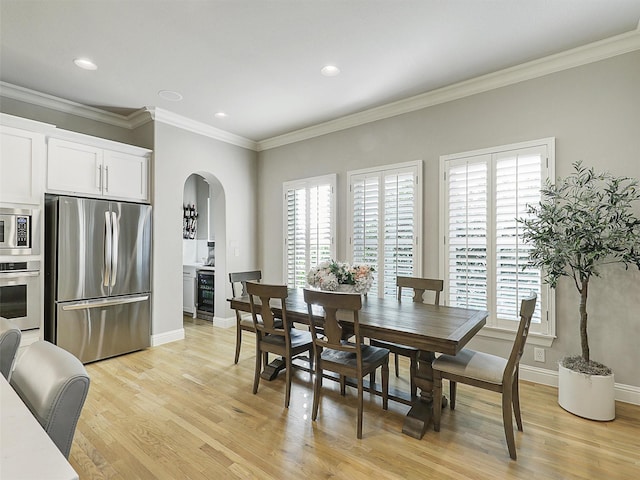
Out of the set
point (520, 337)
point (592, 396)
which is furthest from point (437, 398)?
point (592, 396)

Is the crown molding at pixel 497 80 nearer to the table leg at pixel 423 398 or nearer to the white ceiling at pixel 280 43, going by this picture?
the white ceiling at pixel 280 43

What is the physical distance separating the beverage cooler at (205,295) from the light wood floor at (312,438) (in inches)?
98.6

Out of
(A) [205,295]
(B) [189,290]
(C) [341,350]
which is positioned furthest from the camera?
(B) [189,290]

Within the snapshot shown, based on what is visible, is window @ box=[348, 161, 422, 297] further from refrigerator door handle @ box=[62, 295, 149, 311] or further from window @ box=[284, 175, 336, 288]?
refrigerator door handle @ box=[62, 295, 149, 311]

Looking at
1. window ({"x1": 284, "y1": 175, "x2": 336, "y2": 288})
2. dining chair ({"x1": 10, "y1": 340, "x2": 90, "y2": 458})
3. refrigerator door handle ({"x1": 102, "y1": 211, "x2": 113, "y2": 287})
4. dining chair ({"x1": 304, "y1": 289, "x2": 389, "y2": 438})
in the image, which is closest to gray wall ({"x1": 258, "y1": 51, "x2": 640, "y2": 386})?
window ({"x1": 284, "y1": 175, "x2": 336, "y2": 288})

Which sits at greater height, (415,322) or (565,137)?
(565,137)

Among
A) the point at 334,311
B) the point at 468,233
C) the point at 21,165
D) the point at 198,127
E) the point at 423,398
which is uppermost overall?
the point at 198,127

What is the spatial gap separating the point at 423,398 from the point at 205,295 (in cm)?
430

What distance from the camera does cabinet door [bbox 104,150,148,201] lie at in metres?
3.91

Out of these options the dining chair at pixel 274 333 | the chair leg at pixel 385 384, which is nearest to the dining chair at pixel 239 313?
the dining chair at pixel 274 333

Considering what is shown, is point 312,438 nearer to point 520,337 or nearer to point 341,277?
point 341,277

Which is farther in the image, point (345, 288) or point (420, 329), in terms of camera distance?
point (345, 288)

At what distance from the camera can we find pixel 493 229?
3.33 metres

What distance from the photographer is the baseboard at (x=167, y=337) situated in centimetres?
425
